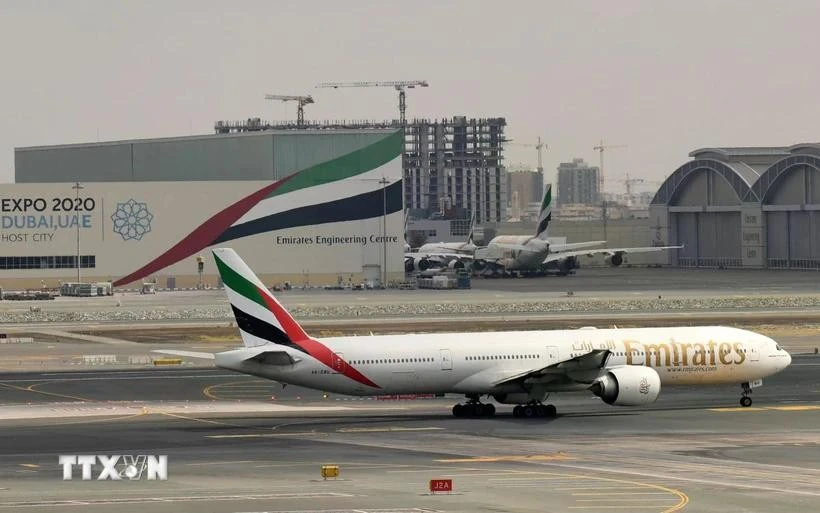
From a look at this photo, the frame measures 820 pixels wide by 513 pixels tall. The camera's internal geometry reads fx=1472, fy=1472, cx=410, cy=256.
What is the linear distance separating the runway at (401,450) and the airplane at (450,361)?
137 centimetres

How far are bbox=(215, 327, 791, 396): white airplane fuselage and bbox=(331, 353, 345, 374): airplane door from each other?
4 cm

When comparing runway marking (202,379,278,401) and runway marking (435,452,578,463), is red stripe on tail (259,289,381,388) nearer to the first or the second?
runway marking (202,379,278,401)

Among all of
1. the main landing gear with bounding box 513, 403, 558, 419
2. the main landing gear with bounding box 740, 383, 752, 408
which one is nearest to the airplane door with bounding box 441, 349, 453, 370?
the main landing gear with bounding box 513, 403, 558, 419

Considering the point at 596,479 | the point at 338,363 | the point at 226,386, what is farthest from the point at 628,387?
the point at 226,386

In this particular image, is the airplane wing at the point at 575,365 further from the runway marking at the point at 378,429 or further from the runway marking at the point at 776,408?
the runway marking at the point at 776,408

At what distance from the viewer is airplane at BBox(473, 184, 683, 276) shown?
180250 millimetres

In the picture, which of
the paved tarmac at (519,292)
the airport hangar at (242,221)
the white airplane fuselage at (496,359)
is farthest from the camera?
the airport hangar at (242,221)

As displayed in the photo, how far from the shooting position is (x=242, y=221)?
15700cm

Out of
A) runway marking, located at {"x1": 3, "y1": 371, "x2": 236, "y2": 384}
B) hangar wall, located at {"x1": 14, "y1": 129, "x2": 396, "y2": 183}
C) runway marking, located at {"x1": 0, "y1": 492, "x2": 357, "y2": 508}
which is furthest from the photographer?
hangar wall, located at {"x1": 14, "y1": 129, "x2": 396, "y2": 183}

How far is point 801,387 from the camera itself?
6862 centimetres

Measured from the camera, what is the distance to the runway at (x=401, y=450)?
1474 inches

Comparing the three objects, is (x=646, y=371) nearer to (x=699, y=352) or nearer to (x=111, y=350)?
(x=699, y=352)

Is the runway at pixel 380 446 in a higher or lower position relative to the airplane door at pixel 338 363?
lower

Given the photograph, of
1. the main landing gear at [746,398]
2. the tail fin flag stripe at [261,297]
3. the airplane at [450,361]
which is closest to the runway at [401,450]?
the main landing gear at [746,398]
